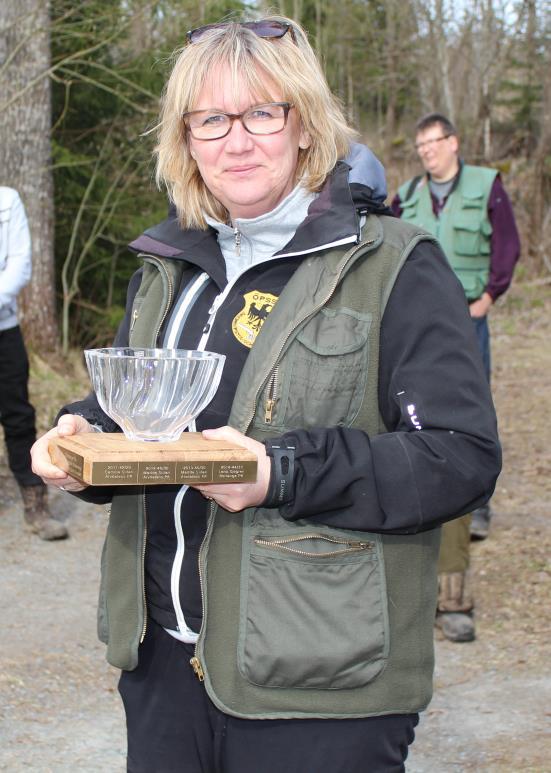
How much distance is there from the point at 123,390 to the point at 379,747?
2.58ft

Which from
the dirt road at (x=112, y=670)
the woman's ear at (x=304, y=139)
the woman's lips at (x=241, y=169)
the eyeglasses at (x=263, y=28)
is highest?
the eyeglasses at (x=263, y=28)

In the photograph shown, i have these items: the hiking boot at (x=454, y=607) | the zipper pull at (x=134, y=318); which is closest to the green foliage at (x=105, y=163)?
the hiking boot at (x=454, y=607)

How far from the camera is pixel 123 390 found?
190 cm

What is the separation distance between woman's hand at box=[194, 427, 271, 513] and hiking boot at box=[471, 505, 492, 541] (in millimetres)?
4666

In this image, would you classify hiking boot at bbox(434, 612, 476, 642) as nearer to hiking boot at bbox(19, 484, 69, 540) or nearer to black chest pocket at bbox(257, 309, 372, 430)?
hiking boot at bbox(19, 484, 69, 540)

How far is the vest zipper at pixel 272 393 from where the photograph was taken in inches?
74.0

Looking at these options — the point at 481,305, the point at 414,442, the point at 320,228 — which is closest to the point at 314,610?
the point at 414,442

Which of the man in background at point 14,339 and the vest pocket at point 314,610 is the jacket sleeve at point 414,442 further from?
the man in background at point 14,339

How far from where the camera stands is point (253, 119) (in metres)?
2.04

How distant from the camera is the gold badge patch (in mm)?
2010

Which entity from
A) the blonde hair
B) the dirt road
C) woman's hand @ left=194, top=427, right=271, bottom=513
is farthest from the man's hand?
woman's hand @ left=194, top=427, right=271, bottom=513

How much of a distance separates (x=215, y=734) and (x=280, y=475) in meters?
0.59

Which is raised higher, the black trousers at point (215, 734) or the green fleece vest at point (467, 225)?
the green fleece vest at point (467, 225)

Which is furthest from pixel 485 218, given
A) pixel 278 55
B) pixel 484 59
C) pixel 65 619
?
pixel 484 59
